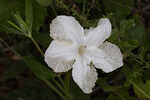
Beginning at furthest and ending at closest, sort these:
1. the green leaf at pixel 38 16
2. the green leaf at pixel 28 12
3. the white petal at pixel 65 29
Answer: the green leaf at pixel 38 16
the green leaf at pixel 28 12
the white petal at pixel 65 29

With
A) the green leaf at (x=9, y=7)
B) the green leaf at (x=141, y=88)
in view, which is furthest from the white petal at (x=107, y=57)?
the green leaf at (x=9, y=7)

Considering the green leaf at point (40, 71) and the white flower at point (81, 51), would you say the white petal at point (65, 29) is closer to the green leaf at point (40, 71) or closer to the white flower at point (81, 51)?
the white flower at point (81, 51)

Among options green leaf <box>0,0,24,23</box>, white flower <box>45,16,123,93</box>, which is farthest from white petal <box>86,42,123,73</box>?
green leaf <box>0,0,24,23</box>

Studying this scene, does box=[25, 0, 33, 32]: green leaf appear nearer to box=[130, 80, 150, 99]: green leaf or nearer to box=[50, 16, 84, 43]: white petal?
box=[50, 16, 84, 43]: white petal

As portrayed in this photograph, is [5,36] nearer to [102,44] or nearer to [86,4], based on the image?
[86,4]

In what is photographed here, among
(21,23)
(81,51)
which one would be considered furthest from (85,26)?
(21,23)

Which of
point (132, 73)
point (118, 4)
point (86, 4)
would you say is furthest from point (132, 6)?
point (132, 73)

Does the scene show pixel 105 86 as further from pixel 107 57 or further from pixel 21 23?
pixel 21 23
